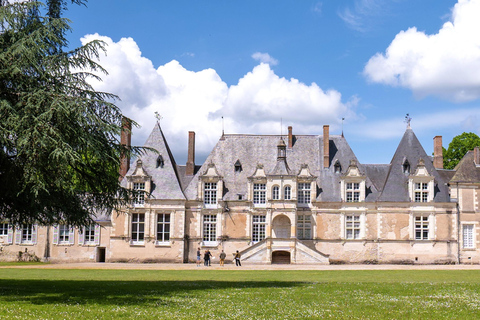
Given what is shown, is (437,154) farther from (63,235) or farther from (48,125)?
(48,125)

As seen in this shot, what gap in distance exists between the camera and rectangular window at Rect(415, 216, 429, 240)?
45.0 meters

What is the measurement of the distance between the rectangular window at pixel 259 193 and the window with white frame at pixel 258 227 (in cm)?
124

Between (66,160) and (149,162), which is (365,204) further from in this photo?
A: (66,160)

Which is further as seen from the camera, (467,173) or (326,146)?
(326,146)

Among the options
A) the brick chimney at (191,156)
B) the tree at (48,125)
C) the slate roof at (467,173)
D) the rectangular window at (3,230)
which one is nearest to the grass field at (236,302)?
the tree at (48,125)

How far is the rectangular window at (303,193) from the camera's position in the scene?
46000mm

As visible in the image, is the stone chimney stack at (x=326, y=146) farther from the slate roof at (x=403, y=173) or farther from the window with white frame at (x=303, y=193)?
the slate roof at (x=403, y=173)

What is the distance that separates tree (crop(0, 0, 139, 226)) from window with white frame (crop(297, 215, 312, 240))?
28.5m

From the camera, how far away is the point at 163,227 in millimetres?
45344

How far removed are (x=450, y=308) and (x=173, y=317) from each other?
696cm

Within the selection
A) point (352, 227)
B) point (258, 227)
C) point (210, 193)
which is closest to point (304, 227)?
point (258, 227)

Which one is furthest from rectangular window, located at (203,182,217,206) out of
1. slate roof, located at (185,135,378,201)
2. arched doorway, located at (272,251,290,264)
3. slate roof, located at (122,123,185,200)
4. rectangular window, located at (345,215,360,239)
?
rectangular window, located at (345,215,360,239)

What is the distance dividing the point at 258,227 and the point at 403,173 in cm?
1302

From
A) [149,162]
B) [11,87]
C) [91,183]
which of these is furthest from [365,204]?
[11,87]
